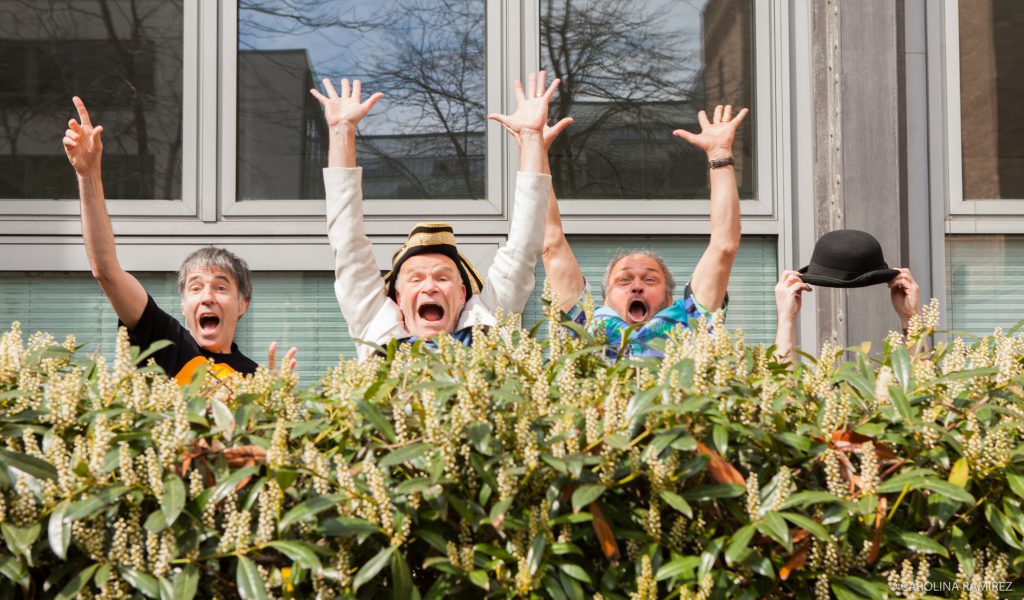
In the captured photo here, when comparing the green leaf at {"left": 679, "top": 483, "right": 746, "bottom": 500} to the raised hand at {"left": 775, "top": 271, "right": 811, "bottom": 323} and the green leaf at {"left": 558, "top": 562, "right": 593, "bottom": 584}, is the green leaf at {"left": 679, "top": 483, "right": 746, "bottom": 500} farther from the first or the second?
the raised hand at {"left": 775, "top": 271, "right": 811, "bottom": 323}

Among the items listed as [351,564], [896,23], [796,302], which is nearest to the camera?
[351,564]

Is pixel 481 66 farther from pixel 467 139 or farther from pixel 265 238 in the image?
pixel 265 238

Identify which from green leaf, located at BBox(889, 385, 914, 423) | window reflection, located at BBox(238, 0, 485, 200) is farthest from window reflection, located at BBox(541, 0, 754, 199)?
green leaf, located at BBox(889, 385, 914, 423)

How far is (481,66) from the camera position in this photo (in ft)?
18.6

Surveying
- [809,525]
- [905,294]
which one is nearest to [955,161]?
[905,294]

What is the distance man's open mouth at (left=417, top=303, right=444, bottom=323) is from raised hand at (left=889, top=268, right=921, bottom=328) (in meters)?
1.91

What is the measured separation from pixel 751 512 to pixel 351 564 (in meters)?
0.82

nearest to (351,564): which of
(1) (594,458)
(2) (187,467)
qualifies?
(2) (187,467)

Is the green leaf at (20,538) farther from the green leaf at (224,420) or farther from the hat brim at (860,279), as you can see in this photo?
the hat brim at (860,279)

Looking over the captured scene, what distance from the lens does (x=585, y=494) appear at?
2029 mm

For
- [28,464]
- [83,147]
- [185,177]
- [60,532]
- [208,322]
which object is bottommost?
[60,532]

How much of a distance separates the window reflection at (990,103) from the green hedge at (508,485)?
146 inches

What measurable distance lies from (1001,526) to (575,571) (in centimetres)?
92

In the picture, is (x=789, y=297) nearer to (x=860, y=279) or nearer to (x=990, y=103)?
(x=860, y=279)
